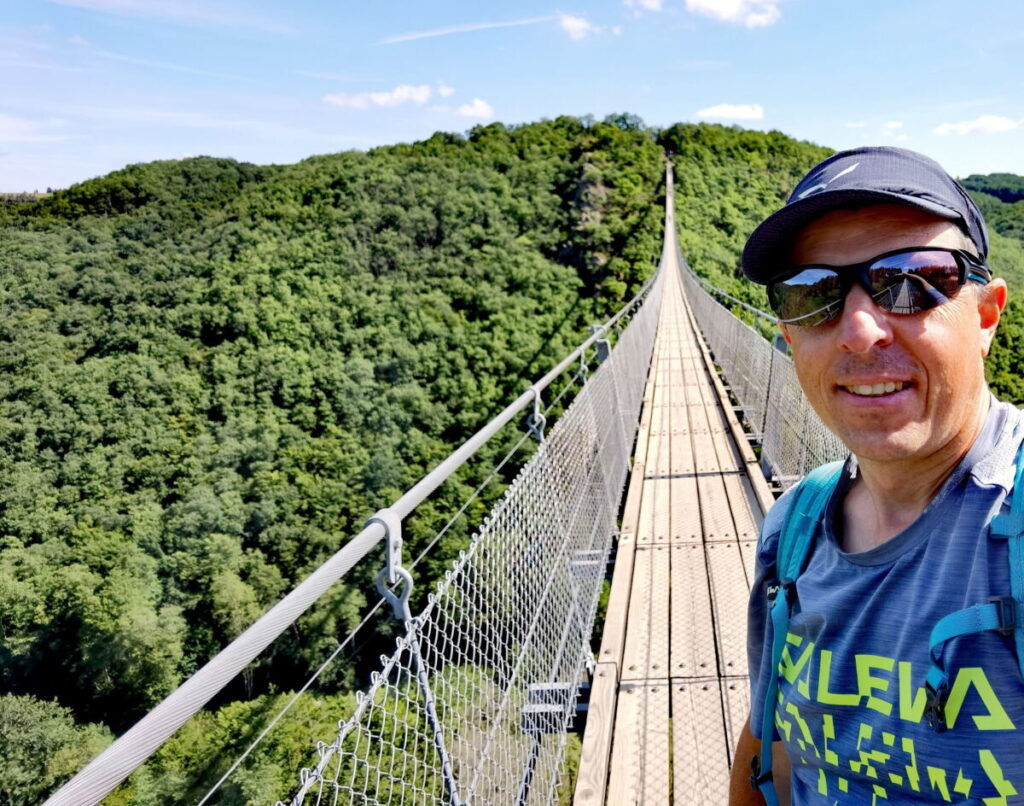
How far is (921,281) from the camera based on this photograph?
2.40 ft

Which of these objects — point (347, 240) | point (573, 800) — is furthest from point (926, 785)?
point (347, 240)

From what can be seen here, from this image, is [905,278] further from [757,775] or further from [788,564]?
[757,775]

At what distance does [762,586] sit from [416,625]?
1.69ft

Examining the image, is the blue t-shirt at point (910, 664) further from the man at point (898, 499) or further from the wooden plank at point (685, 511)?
the wooden plank at point (685, 511)

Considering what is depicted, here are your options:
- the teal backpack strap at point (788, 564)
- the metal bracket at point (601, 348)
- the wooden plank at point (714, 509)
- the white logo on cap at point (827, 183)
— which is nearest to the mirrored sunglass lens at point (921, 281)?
the white logo on cap at point (827, 183)

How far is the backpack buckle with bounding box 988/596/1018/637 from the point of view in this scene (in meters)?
0.58

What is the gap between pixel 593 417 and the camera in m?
2.90

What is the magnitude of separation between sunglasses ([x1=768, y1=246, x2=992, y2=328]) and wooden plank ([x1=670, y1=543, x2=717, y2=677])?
5.76 feet

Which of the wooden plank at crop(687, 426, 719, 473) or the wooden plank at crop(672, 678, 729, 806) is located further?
the wooden plank at crop(687, 426, 719, 473)

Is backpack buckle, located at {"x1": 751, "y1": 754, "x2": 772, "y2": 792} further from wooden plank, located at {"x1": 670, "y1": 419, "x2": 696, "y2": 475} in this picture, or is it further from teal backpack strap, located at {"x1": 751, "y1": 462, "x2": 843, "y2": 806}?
wooden plank, located at {"x1": 670, "y1": 419, "x2": 696, "y2": 475}

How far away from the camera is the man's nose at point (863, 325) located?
75cm

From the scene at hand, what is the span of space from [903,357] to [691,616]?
1993 millimetres

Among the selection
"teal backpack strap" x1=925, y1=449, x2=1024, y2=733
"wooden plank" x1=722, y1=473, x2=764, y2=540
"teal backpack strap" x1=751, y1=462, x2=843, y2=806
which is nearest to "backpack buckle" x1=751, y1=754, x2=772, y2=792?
"teal backpack strap" x1=751, y1=462, x2=843, y2=806

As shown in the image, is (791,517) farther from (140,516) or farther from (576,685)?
(140,516)
